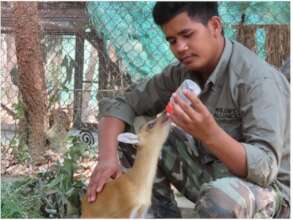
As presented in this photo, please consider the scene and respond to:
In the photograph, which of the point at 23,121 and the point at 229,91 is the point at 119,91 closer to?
the point at 23,121

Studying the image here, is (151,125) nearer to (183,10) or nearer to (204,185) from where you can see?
(204,185)

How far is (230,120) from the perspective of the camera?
8.27ft

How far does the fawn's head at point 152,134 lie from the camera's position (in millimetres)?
2521

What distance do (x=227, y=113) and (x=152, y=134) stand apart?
0.34 metres

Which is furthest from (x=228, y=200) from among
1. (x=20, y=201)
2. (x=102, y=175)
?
(x=20, y=201)

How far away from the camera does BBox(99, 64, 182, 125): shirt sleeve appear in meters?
2.87

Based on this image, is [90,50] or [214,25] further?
[90,50]

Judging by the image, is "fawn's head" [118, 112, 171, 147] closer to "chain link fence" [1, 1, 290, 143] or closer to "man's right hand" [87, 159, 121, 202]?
"man's right hand" [87, 159, 121, 202]

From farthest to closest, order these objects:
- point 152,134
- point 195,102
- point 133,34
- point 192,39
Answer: point 133,34
point 152,134
point 192,39
point 195,102

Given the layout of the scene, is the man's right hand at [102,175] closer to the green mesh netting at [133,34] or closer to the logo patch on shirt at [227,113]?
the logo patch on shirt at [227,113]

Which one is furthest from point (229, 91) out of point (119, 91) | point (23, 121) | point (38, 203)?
point (23, 121)

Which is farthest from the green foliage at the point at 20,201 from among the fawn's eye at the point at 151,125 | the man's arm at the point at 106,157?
the fawn's eye at the point at 151,125

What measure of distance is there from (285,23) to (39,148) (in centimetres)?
188

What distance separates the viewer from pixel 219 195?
2.23 m
